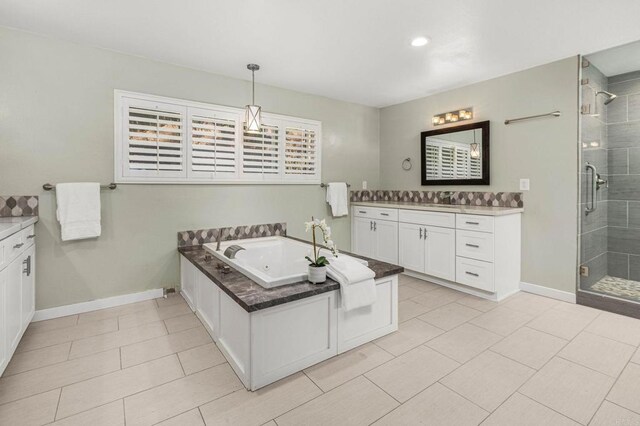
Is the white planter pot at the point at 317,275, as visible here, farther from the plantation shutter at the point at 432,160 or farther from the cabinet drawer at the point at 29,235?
the plantation shutter at the point at 432,160

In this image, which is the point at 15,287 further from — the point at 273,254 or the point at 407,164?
the point at 407,164

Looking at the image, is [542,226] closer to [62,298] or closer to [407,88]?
[407,88]

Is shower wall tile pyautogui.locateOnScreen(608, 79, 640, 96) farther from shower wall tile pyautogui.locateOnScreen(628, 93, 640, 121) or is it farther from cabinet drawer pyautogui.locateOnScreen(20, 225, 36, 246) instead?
cabinet drawer pyautogui.locateOnScreen(20, 225, 36, 246)

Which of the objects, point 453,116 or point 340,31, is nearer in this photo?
point 340,31

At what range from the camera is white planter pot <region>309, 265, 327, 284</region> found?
212 centimetres

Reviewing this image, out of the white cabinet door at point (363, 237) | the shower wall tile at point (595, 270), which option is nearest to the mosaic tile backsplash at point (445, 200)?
the white cabinet door at point (363, 237)

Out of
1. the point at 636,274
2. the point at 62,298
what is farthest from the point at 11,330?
the point at 636,274

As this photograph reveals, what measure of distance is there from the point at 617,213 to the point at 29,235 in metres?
5.82

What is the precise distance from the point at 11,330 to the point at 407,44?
3.64 meters

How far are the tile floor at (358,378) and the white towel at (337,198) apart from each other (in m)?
2.02

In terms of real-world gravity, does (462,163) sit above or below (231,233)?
above

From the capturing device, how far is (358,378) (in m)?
1.94

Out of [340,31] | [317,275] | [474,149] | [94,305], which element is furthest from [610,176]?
[94,305]

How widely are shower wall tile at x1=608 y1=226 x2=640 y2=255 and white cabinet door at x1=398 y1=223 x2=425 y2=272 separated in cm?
220
